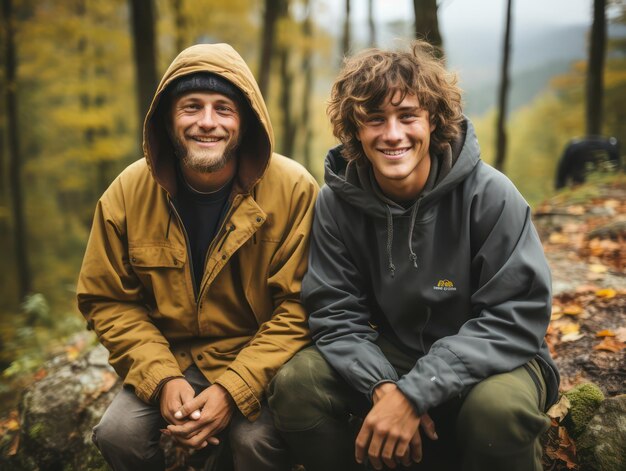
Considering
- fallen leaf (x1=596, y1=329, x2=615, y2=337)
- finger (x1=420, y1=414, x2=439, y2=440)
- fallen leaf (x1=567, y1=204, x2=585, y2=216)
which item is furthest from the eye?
fallen leaf (x1=567, y1=204, x2=585, y2=216)

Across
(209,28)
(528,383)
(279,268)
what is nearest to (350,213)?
(279,268)

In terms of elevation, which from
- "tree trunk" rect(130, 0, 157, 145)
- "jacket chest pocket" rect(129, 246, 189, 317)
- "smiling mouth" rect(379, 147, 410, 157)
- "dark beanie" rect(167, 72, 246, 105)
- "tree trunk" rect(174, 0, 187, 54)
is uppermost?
"tree trunk" rect(174, 0, 187, 54)

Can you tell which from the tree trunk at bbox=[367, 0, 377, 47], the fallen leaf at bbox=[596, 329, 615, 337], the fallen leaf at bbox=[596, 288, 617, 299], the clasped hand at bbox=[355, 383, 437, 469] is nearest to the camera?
the clasped hand at bbox=[355, 383, 437, 469]

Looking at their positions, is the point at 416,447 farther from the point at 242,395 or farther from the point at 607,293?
the point at 607,293

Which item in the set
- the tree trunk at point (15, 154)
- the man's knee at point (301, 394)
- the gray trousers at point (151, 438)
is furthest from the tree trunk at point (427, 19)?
the tree trunk at point (15, 154)

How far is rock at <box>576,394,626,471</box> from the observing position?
2.39m

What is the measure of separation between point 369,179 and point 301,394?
1.13m

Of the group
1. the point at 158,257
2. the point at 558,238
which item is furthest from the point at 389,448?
the point at 558,238

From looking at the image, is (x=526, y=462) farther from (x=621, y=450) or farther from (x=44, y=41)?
(x=44, y=41)

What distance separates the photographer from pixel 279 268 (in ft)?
9.14

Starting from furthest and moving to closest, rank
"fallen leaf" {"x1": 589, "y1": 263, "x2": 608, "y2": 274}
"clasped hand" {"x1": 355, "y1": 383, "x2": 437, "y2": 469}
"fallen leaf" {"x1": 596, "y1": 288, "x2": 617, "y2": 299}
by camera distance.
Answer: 1. "fallen leaf" {"x1": 589, "y1": 263, "x2": 608, "y2": 274}
2. "fallen leaf" {"x1": 596, "y1": 288, "x2": 617, "y2": 299}
3. "clasped hand" {"x1": 355, "y1": 383, "x2": 437, "y2": 469}

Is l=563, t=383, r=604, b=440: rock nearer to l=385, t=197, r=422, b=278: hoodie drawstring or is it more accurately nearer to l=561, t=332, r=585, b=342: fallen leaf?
l=561, t=332, r=585, b=342: fallen leaf

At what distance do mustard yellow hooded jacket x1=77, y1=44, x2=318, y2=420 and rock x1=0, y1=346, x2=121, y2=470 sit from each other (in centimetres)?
96

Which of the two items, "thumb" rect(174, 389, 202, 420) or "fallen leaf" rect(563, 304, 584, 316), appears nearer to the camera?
"thumb" rect(174, 389, 202, 420)
